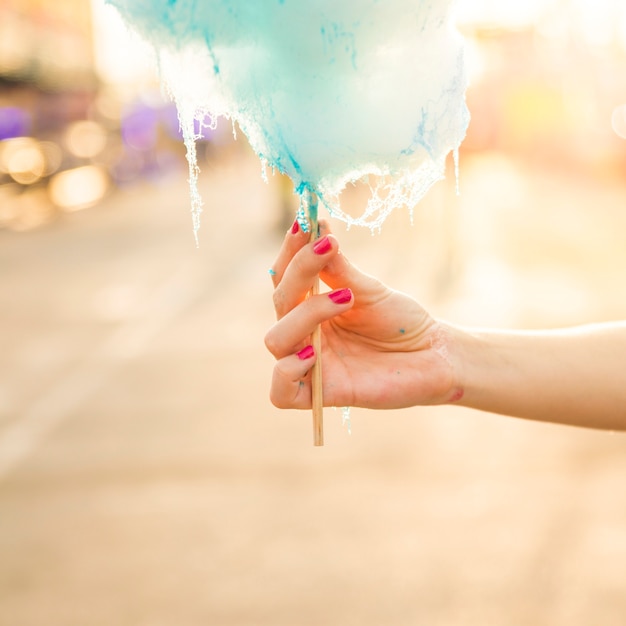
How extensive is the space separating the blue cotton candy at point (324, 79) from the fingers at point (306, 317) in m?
0.21

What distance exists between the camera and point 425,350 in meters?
1.87

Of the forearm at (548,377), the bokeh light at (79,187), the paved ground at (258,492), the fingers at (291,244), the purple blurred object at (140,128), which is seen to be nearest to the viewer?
the fingers at (291,244)

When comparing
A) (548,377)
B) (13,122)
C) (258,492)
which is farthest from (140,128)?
(548,377)

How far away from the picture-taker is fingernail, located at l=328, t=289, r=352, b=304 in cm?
169

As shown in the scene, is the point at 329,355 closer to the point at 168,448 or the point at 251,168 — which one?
the point at 168,448

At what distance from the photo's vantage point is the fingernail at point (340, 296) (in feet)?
5.55

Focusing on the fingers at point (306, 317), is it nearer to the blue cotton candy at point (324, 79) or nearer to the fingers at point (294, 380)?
the fingers at point (294, 380)

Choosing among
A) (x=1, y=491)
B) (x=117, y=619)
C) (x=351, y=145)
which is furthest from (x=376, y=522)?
(x=351, y=145)

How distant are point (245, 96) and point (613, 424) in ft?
3.60

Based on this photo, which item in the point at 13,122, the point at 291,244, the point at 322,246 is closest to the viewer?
the point at 322,246

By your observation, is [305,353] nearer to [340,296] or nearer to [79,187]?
[340,296]

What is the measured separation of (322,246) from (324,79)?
1.13ft

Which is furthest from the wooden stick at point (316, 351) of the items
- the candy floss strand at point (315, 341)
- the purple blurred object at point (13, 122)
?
the purple blurred object at point (13, 122)

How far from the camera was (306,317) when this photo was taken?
1.69m
